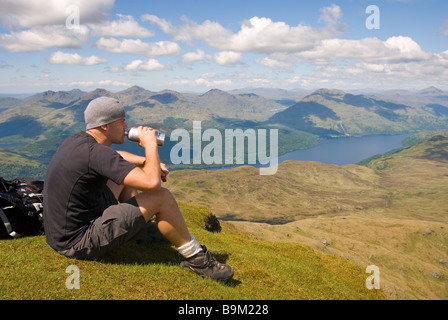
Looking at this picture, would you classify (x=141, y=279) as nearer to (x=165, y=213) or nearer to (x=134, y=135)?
(x=165, y=213)

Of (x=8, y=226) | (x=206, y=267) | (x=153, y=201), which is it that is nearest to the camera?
(x=153, y=201)

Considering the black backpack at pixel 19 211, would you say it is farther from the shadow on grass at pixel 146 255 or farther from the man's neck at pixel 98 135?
the man's neck at pixel 98 135

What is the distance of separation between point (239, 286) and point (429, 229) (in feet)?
756

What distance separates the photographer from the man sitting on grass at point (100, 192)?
7590 mm

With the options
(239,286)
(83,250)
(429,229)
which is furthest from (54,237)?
(429,229)

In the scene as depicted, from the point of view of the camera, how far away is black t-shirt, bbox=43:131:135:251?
7505 mm

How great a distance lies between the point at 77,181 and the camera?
787 cm

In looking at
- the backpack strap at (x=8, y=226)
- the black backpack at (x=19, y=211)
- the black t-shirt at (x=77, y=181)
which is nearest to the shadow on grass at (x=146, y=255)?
the black t-shirt at (x=77, y=181)

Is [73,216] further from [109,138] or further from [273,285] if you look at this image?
[273,285]

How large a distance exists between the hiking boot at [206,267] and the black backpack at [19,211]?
19.8 ft

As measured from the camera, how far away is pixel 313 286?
13492 mm

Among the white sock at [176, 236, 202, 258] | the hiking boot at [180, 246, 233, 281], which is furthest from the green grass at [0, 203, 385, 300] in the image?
the white sock at [176, 236, 202, 258]

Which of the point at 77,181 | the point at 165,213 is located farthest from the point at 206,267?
the point at 77,181

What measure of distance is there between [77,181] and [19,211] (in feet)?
14.7
